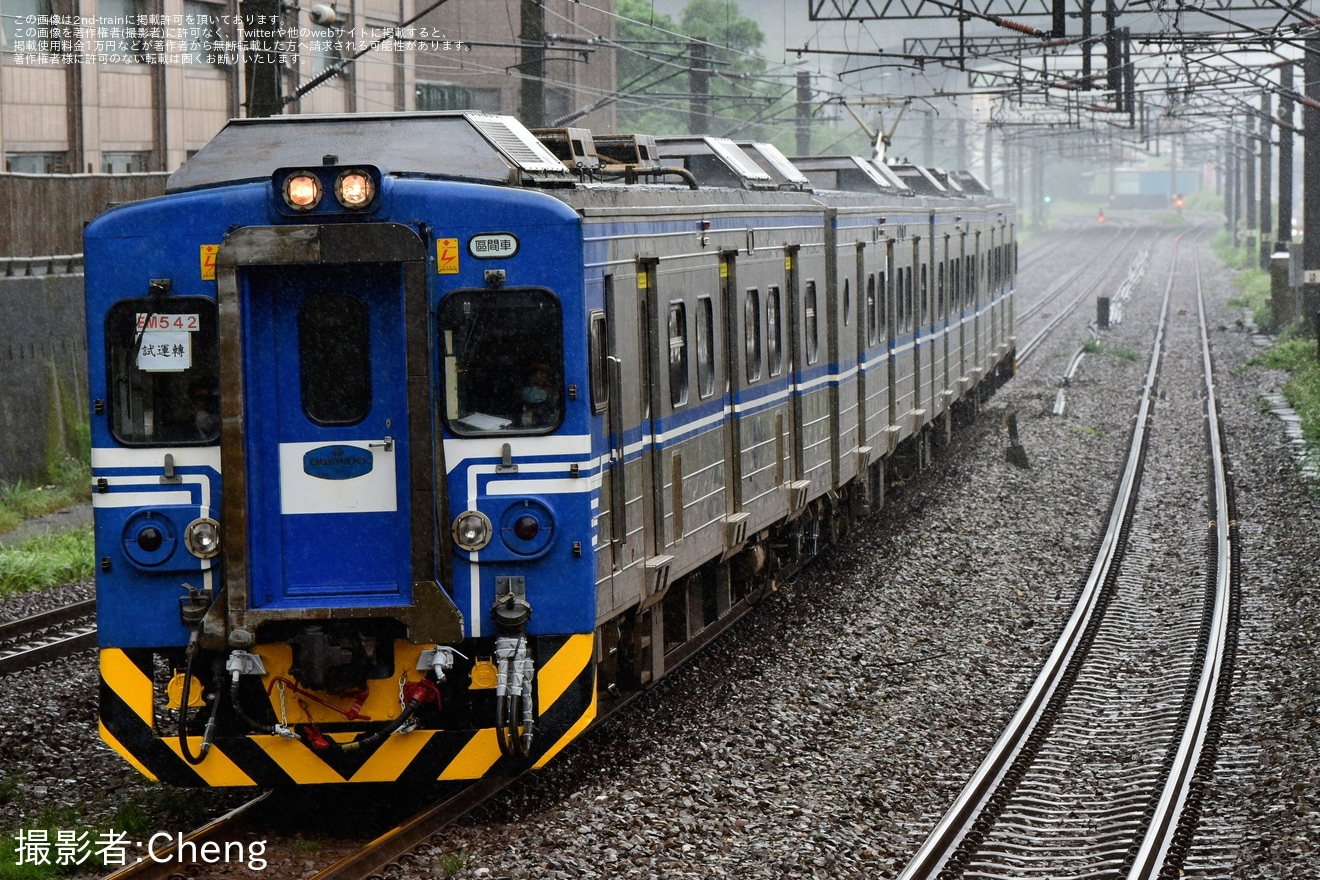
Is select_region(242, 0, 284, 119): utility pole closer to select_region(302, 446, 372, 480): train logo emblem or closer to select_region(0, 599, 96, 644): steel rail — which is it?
select_region(0, 599, 96, 644): steel rail

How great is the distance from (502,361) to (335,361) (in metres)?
0.72

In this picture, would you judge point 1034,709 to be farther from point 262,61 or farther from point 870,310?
point 262,61

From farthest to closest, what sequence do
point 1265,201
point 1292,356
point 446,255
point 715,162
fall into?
point 1265,201 → point 1292,356 → point 715,162 → point 446,255

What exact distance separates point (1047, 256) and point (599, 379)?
2783 inches

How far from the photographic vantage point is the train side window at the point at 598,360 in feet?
25.9

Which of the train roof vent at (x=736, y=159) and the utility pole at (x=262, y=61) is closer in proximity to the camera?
the train roof vent at (x=736, y=159)

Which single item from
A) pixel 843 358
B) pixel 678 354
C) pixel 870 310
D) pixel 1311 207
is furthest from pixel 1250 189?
pixel 678 354

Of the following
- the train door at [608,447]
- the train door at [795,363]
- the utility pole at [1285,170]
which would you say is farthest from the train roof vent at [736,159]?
the utility pole at [1285,170]

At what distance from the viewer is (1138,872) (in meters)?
7.62

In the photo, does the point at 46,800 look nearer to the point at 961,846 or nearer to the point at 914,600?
the point at 961,846

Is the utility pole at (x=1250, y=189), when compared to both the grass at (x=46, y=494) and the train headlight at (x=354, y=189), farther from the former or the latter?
the train headlight at (x=354, y=189)

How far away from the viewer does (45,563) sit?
1491cm

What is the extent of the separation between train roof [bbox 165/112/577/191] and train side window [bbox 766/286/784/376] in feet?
10.0

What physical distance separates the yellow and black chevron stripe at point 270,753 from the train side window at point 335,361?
1.32 metres
